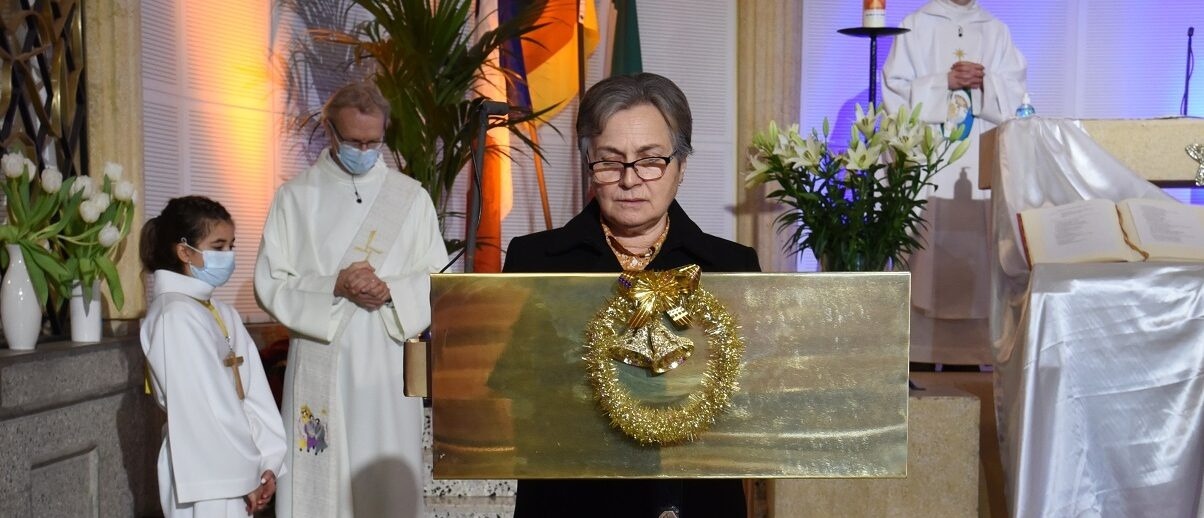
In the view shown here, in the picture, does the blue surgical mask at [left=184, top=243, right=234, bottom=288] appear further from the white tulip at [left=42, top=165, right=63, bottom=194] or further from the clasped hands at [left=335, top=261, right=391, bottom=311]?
the white tulip at [left=42, top=165, right=63, bottom=194]

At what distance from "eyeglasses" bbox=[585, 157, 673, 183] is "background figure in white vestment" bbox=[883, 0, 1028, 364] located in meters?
4.74

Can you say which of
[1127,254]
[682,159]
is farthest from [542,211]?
[682,159]

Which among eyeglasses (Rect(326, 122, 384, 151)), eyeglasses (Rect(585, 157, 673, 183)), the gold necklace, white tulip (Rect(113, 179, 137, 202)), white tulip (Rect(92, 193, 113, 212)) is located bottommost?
the gold necklace

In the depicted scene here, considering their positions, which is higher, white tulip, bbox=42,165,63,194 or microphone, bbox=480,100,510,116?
microphone, bbox=480,100,510,116

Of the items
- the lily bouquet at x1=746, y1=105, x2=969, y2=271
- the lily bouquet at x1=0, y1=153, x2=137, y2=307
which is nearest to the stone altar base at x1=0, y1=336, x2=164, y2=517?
the lily bouquet at x1=0, y1=153, x2=137, y2=307

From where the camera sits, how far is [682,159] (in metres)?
2.27

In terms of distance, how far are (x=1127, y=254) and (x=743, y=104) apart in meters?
3.65

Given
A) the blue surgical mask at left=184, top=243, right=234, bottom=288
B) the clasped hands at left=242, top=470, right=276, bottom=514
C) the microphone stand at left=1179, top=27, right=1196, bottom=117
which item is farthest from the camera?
the microphone stand at left=1179, top=27, right=1196, bottom=117

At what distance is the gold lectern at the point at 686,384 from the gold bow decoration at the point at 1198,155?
4220mm

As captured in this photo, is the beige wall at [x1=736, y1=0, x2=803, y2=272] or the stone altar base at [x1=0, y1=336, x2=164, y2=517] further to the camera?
the beige wall at [x1=736, y1=0, x2=803, y2=272]

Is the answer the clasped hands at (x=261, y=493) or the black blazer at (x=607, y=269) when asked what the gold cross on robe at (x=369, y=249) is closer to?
the clasped hands at (x=261, y=493)

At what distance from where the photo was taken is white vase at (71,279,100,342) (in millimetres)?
4962

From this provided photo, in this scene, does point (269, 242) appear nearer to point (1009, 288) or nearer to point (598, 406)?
point (1009, 288)

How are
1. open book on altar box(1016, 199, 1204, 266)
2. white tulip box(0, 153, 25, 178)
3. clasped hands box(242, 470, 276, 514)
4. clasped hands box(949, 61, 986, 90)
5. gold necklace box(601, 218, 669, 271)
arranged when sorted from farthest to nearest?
clasped hands box(949, 61, 986, 90) → open book on altar box(1016, 199, 1204, 266) → white tulip box(0, 153, 25, 178) → clasped hands box(242, 470, 276, 514) → gold necklace box(601, 218, 669, 271)
